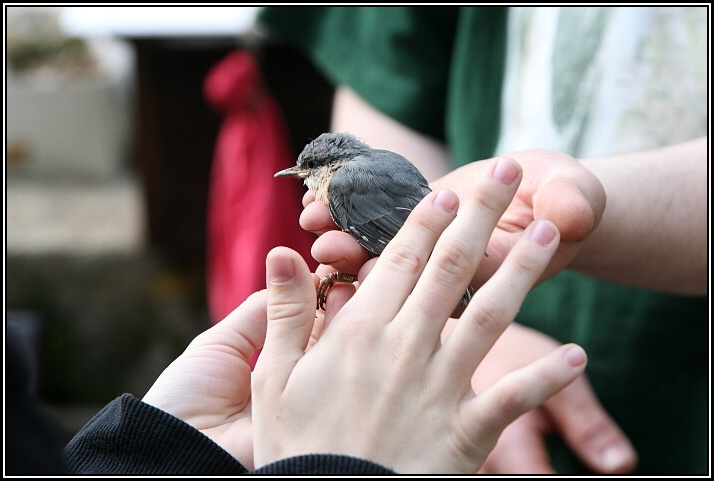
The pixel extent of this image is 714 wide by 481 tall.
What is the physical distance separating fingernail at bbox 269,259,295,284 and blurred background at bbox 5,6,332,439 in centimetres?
141

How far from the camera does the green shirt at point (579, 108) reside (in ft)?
4.26

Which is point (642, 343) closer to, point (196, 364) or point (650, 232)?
point (650, 232)

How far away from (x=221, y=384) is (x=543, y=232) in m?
0.43

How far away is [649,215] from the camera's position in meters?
1.12

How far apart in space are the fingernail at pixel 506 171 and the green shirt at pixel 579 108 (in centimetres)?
55

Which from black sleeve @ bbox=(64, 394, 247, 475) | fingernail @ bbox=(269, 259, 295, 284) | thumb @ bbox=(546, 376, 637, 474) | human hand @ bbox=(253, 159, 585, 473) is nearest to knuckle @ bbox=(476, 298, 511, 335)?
human hand @ bbox=(253, 159, 585, 473)

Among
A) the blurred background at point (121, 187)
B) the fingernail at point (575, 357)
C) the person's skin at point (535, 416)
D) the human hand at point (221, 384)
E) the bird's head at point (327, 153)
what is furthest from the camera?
the blurred background at point (121, 187)

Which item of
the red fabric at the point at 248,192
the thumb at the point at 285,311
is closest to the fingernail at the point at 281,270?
the thumb at the point at 285,311

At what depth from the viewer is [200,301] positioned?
8.19 ft

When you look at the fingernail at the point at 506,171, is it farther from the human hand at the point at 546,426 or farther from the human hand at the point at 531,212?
the human hand at the point at 546,426

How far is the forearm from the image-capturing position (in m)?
1.10

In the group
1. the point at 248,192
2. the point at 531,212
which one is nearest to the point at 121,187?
the point at 248,192

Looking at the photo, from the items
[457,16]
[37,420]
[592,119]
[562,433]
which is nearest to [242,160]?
[457,16]

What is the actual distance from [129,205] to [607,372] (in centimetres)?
187
